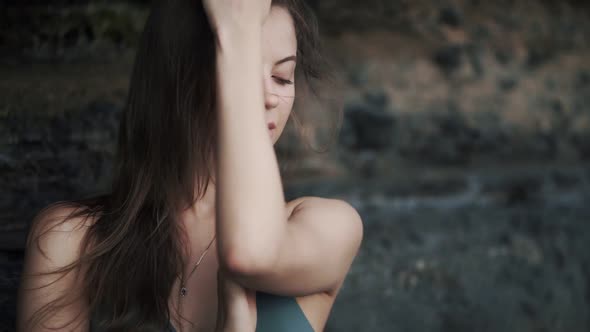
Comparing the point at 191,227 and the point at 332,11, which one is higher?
the point at 332,11

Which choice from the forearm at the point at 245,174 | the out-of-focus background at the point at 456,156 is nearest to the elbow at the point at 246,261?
the forearm at the point at 245,174

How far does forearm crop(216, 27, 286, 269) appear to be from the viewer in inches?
47.9

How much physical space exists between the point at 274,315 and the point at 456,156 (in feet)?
6.82

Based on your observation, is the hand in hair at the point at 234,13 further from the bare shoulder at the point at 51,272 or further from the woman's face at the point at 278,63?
the bare shoulder at the point at 51,272

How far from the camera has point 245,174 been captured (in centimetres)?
123

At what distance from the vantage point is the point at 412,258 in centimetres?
312

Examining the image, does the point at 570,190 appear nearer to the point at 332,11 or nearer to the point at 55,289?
the point at 332,11

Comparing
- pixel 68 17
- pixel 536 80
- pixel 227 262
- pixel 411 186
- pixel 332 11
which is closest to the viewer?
pixel 227 262

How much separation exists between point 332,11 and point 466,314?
1.43m

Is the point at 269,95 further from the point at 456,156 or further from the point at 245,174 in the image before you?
the point at 456,156

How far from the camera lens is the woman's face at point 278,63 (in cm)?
150

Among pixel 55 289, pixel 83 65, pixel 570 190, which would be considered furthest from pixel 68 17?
pixel 570 190

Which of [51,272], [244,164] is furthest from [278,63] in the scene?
[51,272]

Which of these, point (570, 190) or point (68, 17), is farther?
point (570, 190)
